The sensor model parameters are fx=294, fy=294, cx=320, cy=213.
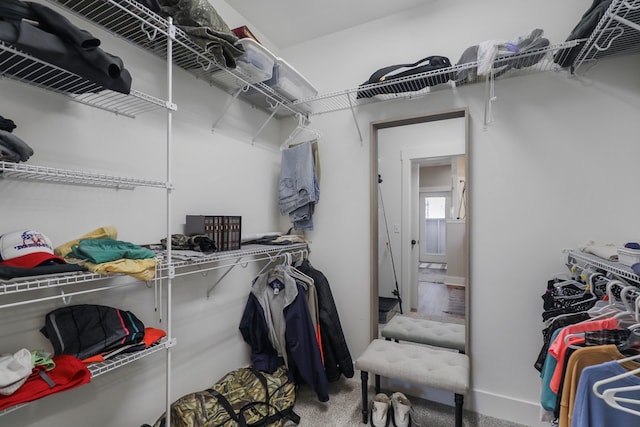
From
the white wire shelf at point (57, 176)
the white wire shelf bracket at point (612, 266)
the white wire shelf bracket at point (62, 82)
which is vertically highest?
the white wire shelf bracket at point (62, 82)

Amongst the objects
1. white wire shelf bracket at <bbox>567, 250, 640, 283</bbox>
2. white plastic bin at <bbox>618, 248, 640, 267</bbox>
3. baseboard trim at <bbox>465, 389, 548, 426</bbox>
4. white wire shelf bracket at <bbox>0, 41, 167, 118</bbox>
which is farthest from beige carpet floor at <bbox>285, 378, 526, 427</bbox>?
white wire shelf bracket at <bbox>0, 41, 167, 118</bbox>

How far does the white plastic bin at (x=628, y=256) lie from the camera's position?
95cm

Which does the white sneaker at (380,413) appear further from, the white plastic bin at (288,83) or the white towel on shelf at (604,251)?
the white plastic bin at (288,83)

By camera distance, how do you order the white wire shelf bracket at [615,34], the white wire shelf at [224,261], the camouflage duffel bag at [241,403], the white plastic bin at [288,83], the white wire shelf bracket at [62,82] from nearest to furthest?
→ the white wire shelf bracket at [62,82] → the white wire shelf bracket at [615,34] → the white wire shelf at [224,261] → the camouflage duffel bag at [241,403] → the white plastic bin at [288,83]

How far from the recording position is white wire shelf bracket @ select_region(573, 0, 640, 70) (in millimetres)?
1141

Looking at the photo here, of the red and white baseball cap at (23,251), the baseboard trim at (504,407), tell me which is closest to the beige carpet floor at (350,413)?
the baseboard trim at (504,407)

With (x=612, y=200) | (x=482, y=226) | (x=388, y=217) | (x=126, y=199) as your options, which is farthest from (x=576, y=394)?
(x=126, y=199)

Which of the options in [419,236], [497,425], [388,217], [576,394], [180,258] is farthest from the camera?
[388,217]

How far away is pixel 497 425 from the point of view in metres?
1.70

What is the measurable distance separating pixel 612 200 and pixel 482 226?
0.62m

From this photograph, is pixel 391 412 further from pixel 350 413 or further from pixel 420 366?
pixel 420 366

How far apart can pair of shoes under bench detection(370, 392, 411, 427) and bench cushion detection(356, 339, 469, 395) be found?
21 centimetres

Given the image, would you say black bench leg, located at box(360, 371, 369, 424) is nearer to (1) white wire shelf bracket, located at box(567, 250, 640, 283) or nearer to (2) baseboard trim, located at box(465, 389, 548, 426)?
(2) baseboard trim, located at box(465, 389, 548, 426)

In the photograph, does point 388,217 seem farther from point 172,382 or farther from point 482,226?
point 172,382
